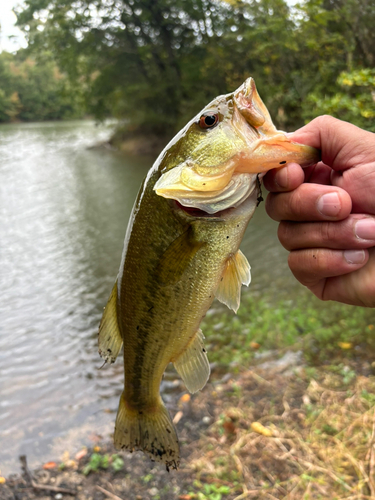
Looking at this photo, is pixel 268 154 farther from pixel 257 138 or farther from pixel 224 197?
pixel 224 197

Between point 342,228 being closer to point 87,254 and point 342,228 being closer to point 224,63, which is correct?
point 87,254

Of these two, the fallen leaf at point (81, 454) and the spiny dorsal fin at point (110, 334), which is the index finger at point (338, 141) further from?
the fallen leaf at point (81, 454)

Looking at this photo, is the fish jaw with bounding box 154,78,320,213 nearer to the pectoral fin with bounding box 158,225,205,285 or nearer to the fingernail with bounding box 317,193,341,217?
the pectoral fin with bounding box 158,225,205,285

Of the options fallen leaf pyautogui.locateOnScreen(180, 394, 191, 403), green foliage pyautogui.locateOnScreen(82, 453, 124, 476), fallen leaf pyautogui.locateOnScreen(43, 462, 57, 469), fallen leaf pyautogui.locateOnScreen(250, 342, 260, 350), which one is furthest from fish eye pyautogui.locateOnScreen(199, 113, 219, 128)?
fallen leaf pyautogui.locateOnScreen(250, 342, 260, 350)

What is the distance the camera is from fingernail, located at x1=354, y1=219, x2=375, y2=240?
5.51 ft

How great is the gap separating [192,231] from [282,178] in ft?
1.57

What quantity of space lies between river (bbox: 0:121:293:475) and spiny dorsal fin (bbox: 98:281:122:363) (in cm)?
235

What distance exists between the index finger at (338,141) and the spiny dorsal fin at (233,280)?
0.63m

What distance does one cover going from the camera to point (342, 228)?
5.67 feet

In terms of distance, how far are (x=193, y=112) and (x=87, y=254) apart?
13.1 m

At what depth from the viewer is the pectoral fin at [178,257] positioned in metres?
1.63

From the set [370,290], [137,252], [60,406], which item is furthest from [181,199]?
[60,406]

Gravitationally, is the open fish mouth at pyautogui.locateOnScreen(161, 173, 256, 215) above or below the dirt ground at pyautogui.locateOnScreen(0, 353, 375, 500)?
above

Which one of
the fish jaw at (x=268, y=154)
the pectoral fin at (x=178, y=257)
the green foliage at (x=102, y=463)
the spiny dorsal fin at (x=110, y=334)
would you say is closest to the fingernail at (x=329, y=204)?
the fish jaw at (x=268, y=154)
